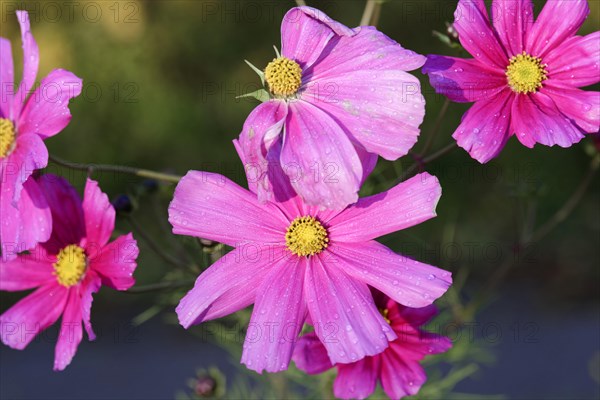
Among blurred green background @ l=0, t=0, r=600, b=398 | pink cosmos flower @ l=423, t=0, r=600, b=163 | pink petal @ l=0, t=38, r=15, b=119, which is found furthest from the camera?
blurred green background @ l=0, t=0, r=600, b=398

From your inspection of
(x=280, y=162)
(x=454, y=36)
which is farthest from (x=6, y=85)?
(x=454, y=36)

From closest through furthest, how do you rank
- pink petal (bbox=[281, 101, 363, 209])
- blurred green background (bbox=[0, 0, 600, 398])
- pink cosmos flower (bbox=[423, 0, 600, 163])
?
pink petal (bbox=[281, 101, 363, 209]) → pink cosmos flower (bbox=[423, 0, 600, 163]) → blurred green background (bbox=[0, 0, 600, 398])

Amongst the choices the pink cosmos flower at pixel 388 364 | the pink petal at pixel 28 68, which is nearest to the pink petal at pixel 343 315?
the pink cosmos flower at pixel 388 364

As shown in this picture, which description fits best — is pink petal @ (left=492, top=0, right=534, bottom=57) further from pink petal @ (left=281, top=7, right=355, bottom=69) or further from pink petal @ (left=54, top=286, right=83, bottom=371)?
pink petal @ (left=54, top=286, right=83, bottom=371)

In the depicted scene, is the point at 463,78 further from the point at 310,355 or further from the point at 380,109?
the point at 310,355

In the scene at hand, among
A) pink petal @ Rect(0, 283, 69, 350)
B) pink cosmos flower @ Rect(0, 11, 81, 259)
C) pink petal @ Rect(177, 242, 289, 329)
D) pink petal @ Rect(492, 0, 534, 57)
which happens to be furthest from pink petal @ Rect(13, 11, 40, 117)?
pink petal @ Rect(492, 0, 534, 57)

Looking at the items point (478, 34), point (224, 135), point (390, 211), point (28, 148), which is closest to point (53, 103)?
point (28, 148)
